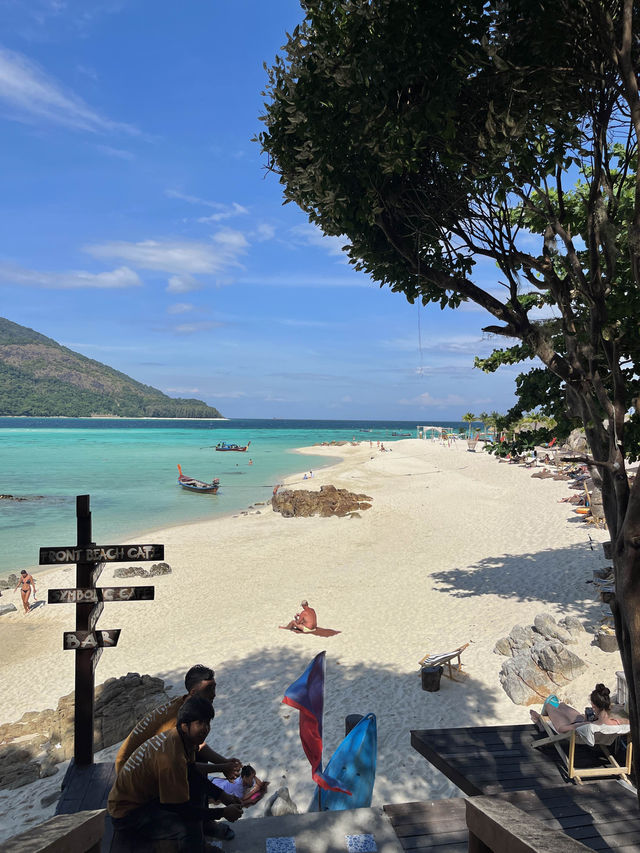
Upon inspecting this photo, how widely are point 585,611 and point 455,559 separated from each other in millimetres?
6421

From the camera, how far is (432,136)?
464 centimetres

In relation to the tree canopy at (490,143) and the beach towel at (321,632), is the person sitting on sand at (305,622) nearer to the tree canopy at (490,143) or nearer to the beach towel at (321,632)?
the beach towel at (321,632)

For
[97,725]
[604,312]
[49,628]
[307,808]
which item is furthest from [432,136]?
[49,628]

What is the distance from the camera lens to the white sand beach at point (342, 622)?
25.0 ft

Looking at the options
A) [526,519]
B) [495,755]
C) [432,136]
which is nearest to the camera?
[432,136]

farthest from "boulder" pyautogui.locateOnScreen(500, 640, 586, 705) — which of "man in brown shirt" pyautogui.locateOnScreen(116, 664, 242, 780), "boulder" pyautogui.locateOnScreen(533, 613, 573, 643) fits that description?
"man in brown shirt" pyautogui.locateOnScreen(116, 664, 242, 780)

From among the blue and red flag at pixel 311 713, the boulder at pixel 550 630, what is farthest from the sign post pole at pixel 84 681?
the boulder at pixel 550 630

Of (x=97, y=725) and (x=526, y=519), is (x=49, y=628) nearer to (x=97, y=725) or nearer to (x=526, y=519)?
(x=97, y=725)

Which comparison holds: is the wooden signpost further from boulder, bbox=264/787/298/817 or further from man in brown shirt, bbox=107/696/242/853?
boulder, bbox=264/787/298/817

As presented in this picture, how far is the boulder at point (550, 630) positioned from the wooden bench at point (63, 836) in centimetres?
976

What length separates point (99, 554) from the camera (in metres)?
5.71

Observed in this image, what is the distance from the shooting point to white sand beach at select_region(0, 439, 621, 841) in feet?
25.0

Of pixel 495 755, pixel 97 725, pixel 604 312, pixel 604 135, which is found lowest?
pixel 97 725

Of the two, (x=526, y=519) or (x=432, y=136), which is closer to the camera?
(x=432, y=136)
